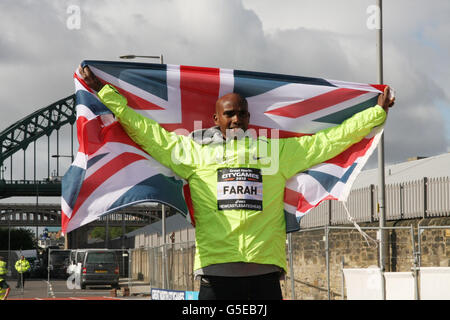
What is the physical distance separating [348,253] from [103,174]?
14.8 metres

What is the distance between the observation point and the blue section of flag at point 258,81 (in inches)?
216

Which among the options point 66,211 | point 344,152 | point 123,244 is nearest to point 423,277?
point 344,152

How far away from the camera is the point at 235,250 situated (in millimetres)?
4426

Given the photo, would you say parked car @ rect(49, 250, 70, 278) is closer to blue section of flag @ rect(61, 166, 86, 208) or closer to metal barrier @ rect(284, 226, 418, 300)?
metal barrier @ rect(284, 226, 418, 300)

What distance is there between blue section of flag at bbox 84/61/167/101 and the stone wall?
480 inches

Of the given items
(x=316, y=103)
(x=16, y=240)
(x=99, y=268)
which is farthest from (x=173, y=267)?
(x=16, y=240)

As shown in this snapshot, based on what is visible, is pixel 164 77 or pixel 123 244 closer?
pixel 164 77

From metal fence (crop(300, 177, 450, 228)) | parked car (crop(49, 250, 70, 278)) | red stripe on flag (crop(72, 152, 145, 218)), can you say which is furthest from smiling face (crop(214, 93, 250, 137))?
parked car (crop(49, 250, 70, 278))

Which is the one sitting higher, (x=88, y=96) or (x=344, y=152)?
(x=88, y=96)

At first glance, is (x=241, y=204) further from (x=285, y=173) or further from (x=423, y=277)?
(x=423, y=277)

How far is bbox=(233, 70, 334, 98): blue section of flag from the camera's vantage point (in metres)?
5.48

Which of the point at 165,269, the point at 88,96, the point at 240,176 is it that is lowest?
the point at 165,269

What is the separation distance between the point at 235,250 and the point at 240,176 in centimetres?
41
